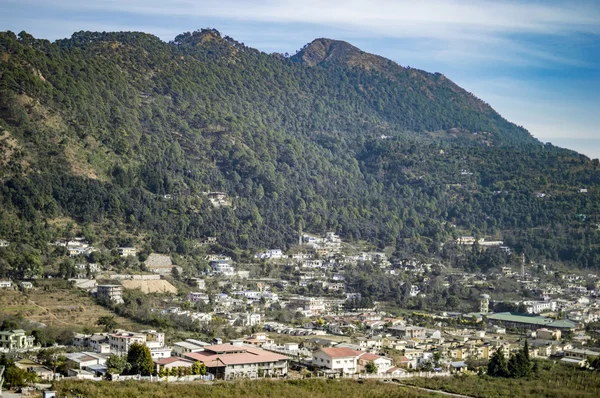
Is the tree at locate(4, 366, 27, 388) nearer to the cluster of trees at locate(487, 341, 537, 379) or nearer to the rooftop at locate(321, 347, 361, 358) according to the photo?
the rooftop at locate(321, 347, 361, 358)

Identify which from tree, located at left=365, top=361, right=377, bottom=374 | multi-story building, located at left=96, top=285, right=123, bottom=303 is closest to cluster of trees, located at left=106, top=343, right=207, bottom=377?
tree, located at left=365, top=361, right=377, bottom=374

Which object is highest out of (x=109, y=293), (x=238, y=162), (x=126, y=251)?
(x=238, y=162)

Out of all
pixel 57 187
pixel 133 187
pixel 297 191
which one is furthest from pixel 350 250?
pixel 57 187

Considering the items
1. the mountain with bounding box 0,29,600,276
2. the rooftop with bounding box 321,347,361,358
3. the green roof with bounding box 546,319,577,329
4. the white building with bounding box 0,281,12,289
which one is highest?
the mountain with bounding box 0,29,600,276

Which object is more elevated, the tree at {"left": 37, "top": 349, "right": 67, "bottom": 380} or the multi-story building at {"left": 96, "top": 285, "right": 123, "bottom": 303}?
the multi-story building at {"left": 96, "top": 285, "right": 123, "bottom": 303}

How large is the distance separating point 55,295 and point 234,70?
6123 cm

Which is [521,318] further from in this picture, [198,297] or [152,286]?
[152,286]

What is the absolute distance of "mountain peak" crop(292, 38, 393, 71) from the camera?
132 m

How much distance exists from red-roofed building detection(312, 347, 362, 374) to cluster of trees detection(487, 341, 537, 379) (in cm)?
523

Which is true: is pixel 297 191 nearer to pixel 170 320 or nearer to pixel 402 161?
pixel 402 161

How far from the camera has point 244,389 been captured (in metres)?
29.2

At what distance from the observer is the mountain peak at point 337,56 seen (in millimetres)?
131750

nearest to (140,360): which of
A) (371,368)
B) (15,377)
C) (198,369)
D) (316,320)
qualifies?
(198,369)

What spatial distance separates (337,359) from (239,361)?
12.4ft
